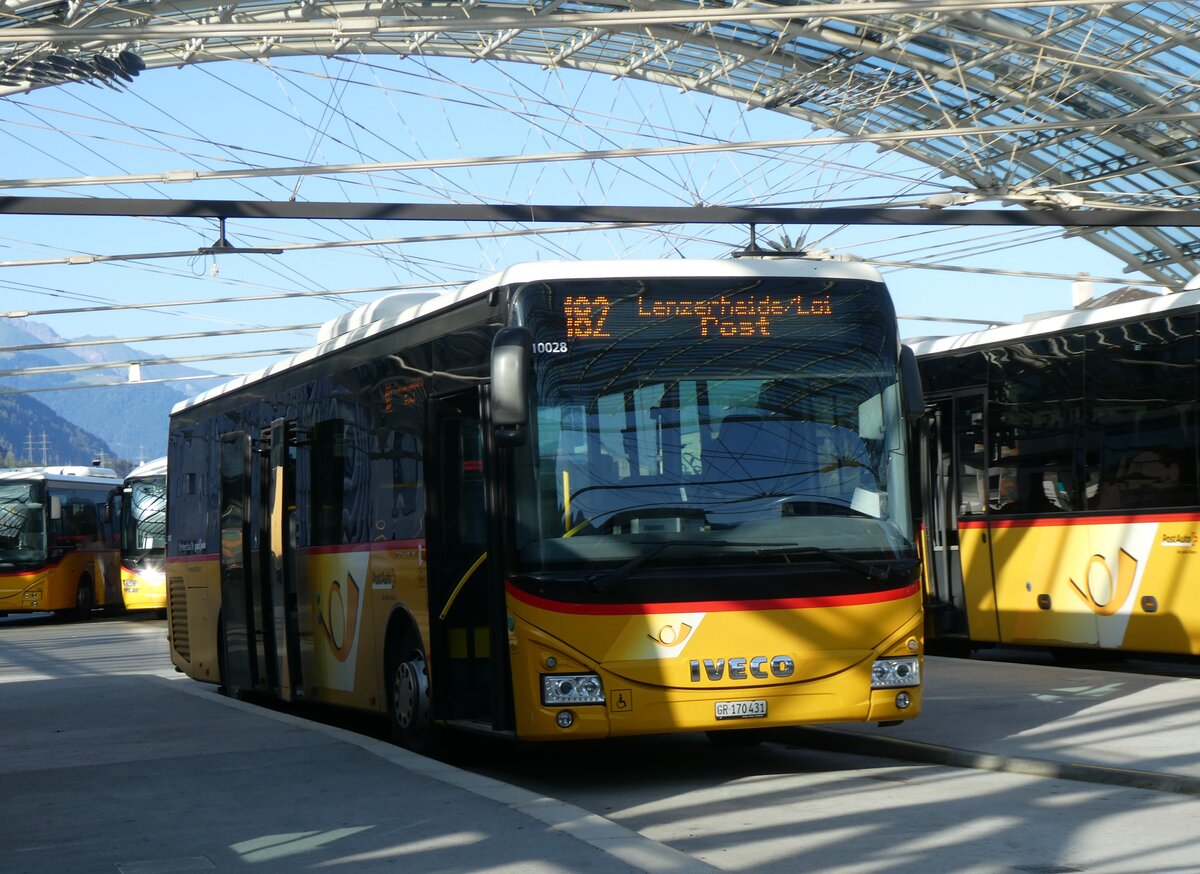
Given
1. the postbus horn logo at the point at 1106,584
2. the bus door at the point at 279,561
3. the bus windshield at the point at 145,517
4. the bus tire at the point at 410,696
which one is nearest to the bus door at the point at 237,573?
the bus door at the point at 279,561

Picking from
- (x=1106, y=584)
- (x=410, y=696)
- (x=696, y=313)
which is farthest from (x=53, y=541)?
(x=696, y=313)

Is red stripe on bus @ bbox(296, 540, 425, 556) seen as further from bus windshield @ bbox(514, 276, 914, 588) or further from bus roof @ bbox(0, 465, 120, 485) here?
bus roof @ bbox(0, 465, 120, 485)

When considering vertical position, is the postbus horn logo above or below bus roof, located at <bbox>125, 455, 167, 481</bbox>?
below

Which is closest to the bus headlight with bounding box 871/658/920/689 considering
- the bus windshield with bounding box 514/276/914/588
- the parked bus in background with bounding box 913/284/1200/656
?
the bus windshield with bounding box 514/276/914/588

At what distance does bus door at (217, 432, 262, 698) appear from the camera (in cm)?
1534

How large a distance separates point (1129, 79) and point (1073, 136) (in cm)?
418

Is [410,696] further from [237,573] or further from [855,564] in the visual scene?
[237,573]

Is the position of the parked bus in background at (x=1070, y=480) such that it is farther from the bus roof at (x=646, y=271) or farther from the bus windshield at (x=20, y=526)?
the bus windshield at (x=20, y=526)

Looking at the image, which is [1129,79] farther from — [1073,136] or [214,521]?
[214,521]

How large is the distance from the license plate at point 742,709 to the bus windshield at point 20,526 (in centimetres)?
3218

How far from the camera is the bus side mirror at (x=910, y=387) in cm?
1018

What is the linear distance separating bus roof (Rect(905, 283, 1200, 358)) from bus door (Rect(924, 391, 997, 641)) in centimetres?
56

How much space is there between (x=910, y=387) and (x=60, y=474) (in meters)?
33.7

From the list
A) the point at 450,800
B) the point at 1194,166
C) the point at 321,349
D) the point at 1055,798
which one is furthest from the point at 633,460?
the point at 1194,166
